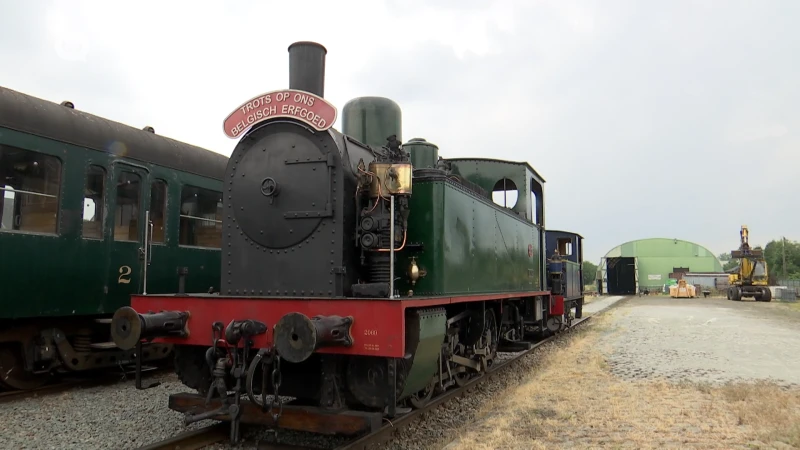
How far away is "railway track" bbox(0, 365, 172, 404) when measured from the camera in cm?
653

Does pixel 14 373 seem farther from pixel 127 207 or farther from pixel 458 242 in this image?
pixel 458 242

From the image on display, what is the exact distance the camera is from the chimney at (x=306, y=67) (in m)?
5.46

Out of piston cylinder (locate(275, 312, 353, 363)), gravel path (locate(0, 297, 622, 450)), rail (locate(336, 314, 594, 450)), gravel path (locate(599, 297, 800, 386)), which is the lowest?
gravel path (locate(0, 297, 622, 450))

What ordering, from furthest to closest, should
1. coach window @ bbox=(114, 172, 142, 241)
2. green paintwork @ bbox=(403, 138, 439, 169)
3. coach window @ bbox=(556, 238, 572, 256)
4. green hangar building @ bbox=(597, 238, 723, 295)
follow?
green hangar building @ bbox=(597, 238, 723, 295), coach window @ bbox=(556, 238, 572, 256), coach window @ bbox=(114, 172, 142, 241), green paintwork @ bbox=(403, 138, 439, 169)

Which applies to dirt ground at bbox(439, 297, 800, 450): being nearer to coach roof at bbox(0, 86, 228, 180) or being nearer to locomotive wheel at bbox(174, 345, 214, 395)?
locomotive wheel at bbox(174, 345, 214, 395)

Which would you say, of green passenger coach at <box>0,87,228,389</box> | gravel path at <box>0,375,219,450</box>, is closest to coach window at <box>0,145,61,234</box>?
green passenger coach at <box>0,87,228,389</box>

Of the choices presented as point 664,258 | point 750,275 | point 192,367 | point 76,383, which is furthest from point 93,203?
point 664,258

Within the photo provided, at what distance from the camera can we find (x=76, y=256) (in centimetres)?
702

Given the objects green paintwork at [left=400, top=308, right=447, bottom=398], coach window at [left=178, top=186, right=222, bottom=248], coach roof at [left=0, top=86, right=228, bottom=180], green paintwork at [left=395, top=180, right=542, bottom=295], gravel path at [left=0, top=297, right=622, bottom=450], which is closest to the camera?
green paintwork at [left=400, top=308, right=447, bottom=398]

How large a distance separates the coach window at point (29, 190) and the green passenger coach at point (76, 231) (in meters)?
0.01

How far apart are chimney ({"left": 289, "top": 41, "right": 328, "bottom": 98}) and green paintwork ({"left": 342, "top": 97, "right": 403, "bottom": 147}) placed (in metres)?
0.88

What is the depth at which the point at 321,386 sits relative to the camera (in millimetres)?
4609

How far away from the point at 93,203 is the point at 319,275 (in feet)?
13.7

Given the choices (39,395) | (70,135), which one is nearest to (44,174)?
(70,135)
